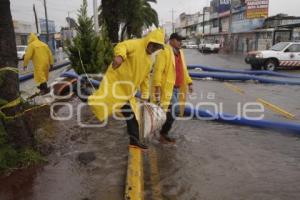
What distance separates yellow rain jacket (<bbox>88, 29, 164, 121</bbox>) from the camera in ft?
15.7

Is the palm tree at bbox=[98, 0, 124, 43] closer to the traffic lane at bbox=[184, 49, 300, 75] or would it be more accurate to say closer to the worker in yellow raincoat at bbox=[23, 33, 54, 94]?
the traffic lane at bbox=[184, 49, 300, 75]

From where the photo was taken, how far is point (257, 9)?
145 feet

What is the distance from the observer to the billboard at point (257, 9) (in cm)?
4378

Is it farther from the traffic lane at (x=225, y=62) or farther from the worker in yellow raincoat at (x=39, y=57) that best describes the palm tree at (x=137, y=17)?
the worker in yellow raincoat at (x=39, y=57)

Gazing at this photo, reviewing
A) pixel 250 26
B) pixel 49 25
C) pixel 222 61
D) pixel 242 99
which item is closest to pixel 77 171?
pixel 242 99

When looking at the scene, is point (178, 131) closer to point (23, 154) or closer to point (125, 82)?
point (125, 82)

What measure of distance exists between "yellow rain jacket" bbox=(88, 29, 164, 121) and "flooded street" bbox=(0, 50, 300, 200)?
0.84 m

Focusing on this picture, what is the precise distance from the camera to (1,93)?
15.7ft

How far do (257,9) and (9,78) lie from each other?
43.5 metres

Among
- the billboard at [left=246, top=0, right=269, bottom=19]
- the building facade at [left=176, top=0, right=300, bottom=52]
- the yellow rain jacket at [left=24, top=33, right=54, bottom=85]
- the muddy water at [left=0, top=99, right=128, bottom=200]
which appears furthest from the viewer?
the billboard at [left=246, top=0, right=269, bottom=19]

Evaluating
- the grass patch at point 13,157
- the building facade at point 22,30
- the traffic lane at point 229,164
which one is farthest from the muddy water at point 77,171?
the building facade at point 22,30

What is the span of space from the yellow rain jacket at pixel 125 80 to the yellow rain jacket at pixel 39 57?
17.3 ft

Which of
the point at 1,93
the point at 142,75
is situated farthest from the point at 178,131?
the point at 1,93
